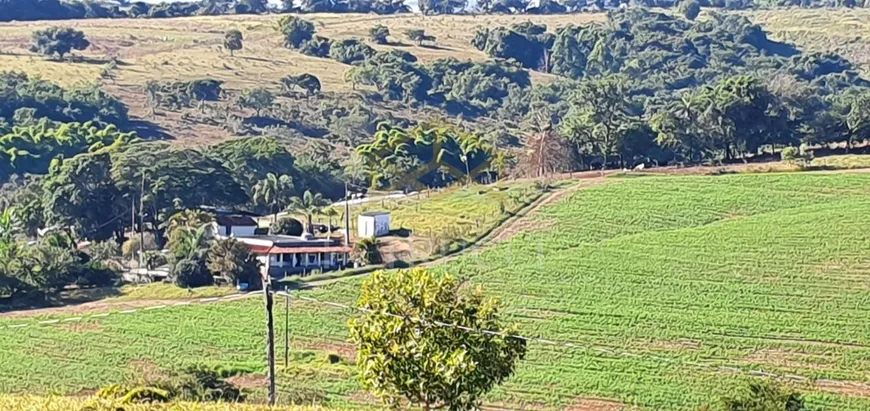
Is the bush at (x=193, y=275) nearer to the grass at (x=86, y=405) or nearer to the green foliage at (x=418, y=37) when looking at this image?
the grass at (x=86, y=405)

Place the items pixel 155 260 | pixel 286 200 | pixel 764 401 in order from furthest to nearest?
1. pixel 286 200
2. pixel 155 260
3. pixel 764 401

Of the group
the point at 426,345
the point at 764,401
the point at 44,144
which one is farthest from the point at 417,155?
the point at 426,345

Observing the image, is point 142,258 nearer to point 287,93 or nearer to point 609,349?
point 609,349

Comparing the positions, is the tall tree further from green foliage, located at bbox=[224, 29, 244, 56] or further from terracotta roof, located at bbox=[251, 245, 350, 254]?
green foliage, located at bbox=[224, 29, 244, 56]

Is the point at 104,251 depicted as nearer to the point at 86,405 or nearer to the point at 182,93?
the point at 182,93

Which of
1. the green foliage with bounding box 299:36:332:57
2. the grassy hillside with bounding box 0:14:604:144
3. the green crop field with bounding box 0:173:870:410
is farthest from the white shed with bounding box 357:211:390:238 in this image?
the green foliage with bounding box 299:36:332:57

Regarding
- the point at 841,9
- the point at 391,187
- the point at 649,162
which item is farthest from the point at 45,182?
the point at 841,9
